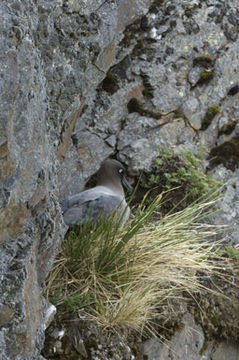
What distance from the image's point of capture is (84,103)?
4141mm

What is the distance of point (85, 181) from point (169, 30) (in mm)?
1783

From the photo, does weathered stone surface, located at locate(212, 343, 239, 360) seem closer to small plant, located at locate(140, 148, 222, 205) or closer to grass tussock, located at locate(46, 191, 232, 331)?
grass tussock, located at locate(46, 191, 232, 331)

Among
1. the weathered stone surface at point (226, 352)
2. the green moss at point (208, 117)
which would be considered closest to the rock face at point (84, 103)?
the green moss at point (208, 117)

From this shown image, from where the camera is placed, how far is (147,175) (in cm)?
503

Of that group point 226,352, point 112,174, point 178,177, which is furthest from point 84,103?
point 226,352

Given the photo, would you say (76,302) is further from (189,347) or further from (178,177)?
(178,177)

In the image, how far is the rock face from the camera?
224 cm

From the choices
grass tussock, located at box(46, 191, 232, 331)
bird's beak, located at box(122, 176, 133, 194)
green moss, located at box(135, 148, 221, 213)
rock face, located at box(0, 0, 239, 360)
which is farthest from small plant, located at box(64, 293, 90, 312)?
green moss, located at box(135, 148, 221, 213)

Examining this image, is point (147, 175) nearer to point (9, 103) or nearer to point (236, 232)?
point (236, 232)

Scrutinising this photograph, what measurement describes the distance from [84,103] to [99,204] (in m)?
0.79

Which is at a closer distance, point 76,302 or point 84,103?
point 76,302

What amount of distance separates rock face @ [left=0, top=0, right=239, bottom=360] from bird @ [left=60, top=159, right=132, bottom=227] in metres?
0.22

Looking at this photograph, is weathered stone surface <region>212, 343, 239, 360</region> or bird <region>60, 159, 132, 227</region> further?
weathered stone surface <region>212, 343, 239, 360</region>

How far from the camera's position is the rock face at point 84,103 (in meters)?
2.24
